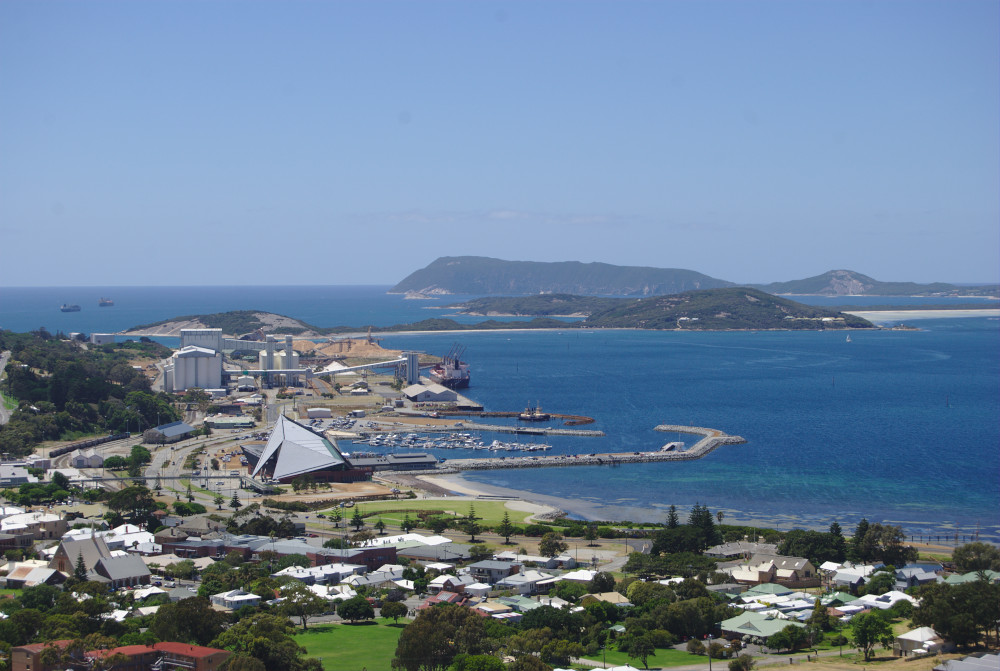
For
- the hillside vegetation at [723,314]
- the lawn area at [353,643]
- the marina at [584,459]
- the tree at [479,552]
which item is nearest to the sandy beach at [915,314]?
the hillside vegetation at [723,314]

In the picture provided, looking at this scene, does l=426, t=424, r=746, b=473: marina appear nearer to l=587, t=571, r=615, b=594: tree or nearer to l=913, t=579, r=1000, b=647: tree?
l=587, t=571, r=615, b=594: tree

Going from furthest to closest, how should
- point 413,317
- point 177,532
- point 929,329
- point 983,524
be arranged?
1. point 413,317
2. point 929,329
3. point 983,524
4. point 177,532

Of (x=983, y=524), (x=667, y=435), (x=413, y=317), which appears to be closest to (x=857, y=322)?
(x=413, y=317)

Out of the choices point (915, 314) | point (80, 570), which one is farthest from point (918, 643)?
point (915, 314)

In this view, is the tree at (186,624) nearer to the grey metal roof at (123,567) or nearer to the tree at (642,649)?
the grey metal roof at (123,567)

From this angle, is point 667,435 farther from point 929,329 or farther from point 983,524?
point 929,329

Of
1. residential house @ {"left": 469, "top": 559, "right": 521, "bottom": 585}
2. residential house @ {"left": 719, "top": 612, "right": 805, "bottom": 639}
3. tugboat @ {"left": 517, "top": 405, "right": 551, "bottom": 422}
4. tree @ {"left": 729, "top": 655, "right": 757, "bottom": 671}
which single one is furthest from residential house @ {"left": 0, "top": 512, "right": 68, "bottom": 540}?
tugboat @ {"left": 517, "top": 405, "right": 551, "bottom": 422}
